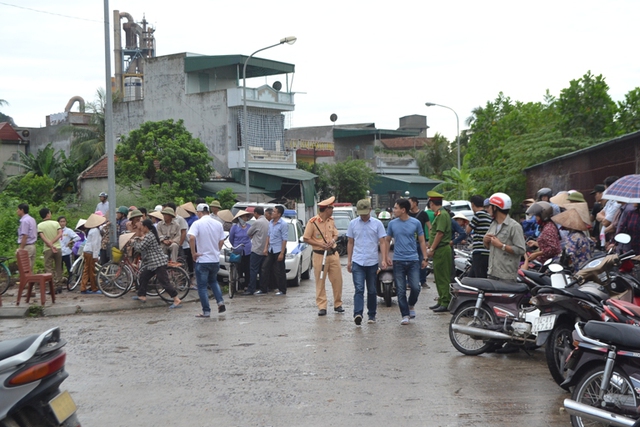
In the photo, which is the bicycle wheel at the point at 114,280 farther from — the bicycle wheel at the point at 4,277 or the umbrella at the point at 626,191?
the umbrella at the point at 626,191

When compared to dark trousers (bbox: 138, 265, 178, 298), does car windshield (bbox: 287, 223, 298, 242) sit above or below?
above

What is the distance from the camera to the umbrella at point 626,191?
27.9 ft

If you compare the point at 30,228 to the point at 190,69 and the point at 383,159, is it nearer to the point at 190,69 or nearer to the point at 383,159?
the point at 190,69

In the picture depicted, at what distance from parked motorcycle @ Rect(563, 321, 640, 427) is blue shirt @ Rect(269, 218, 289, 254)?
11.0 meters

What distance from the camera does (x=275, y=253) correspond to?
16438mm

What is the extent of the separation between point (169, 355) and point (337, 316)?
3860mm

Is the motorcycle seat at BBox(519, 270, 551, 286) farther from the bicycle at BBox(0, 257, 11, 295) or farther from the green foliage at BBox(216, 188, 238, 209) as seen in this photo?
the green foliage at BBox(216, 188, 238, 209)

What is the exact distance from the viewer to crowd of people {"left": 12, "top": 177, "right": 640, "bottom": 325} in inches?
381

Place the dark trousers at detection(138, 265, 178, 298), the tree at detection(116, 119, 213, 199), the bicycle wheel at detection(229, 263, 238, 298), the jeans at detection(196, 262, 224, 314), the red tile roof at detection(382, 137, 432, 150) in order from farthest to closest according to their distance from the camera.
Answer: the red tile roof at detection(382, 137, 432, 150) < the tree at detection(116, 119, 213, 199) < the bicycle wheel at detection(229, 263, 238, 298) < the dark trousers at detection(138, 265, 178, 298) < the jeans at detection(196, 262, 224, 314)

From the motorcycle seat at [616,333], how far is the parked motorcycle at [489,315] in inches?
110

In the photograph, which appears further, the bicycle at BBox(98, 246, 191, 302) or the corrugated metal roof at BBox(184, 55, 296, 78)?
the corrugated metal roof at BBox(184, 55, 296, 78)

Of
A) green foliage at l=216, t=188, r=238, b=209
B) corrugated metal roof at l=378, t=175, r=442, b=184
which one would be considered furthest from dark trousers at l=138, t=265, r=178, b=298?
corrugated metal roof at l=378, t=175, r=442, b=184

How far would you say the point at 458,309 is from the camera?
9.09 metres

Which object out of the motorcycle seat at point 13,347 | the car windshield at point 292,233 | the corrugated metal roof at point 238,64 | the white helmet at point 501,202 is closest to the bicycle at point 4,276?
the car windshield at point 292,233
